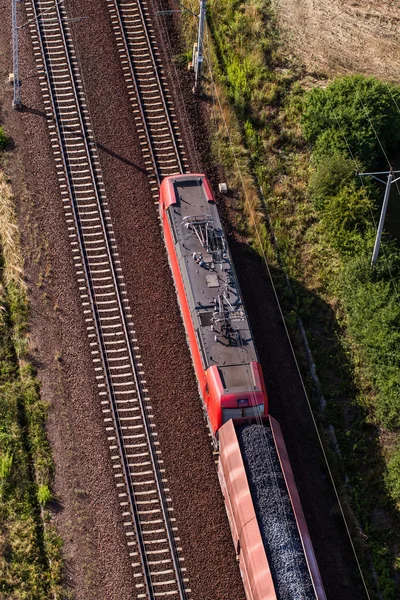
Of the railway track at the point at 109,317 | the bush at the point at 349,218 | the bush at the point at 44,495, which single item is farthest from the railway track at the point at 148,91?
the bush at the point at 44,495

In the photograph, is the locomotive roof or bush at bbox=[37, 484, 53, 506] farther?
the locomotive roof

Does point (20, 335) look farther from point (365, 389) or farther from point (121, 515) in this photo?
point (365, 389)

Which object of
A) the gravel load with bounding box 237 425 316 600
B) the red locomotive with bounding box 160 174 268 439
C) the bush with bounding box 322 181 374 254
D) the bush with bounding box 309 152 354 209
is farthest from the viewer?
the bush with bounding box 309 152 354 209

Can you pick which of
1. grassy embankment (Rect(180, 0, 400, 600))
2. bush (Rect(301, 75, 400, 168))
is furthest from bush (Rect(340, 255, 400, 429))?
bush (Rect(301, 75, 400, 168))

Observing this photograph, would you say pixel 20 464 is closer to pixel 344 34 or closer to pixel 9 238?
pixel 9 238

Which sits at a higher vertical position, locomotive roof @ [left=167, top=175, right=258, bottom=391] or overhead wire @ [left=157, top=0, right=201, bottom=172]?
overhead wire @ [left=157, top=0, right=201, bottom=172]

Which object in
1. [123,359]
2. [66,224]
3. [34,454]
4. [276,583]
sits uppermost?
[66,224]

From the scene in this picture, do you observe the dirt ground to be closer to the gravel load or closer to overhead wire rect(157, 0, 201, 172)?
overhead wire rect(157, 0, 201, 172)

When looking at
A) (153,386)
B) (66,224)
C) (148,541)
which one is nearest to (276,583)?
(148,541)
